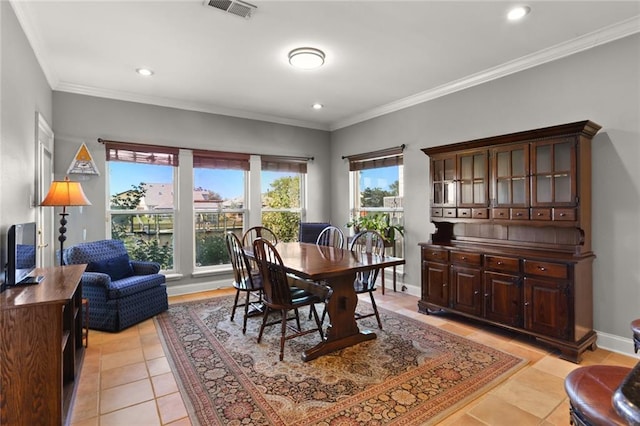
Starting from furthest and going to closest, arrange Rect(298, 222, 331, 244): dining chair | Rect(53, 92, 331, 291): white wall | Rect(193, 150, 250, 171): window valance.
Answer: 1. Rect(298, 222, 331, 244): dining chair
2. Rect(193, 150, 250, 171): window valance
3. Rect(53, 92, 331, 291): white wall

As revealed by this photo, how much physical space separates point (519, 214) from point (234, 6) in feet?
9.91

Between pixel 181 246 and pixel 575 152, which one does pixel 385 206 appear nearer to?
pixel 575 152

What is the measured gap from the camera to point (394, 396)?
7.24 feet

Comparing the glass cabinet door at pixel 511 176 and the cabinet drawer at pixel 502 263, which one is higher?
the glass cabinet door at pixel 511 176

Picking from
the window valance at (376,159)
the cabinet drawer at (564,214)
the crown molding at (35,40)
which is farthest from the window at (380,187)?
the crown molding at (35,40)

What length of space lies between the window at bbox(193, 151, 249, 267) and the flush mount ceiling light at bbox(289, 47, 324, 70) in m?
2.17

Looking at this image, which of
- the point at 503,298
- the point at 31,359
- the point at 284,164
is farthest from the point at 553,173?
the point at 31,359

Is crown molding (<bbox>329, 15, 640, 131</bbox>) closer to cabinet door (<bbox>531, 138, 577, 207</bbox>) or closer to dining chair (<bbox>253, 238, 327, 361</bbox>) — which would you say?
cabinet door (<bbox>531, 138, 577, 207</bbox>)

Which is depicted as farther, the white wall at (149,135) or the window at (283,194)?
the window at (283,194)

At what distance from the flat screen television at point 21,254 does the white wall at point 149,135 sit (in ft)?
5.90

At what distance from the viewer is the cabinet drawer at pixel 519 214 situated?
3127mm

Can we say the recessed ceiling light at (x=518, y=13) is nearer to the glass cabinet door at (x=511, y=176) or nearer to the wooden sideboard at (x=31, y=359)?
the glass cabinet door at (x=511, y=176)

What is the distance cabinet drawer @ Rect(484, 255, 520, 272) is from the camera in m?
3.05

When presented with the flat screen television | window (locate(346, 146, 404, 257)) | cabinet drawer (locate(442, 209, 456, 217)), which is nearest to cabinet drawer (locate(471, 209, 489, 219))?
cabinet drawer (locate(442, 209, 456, 217))
